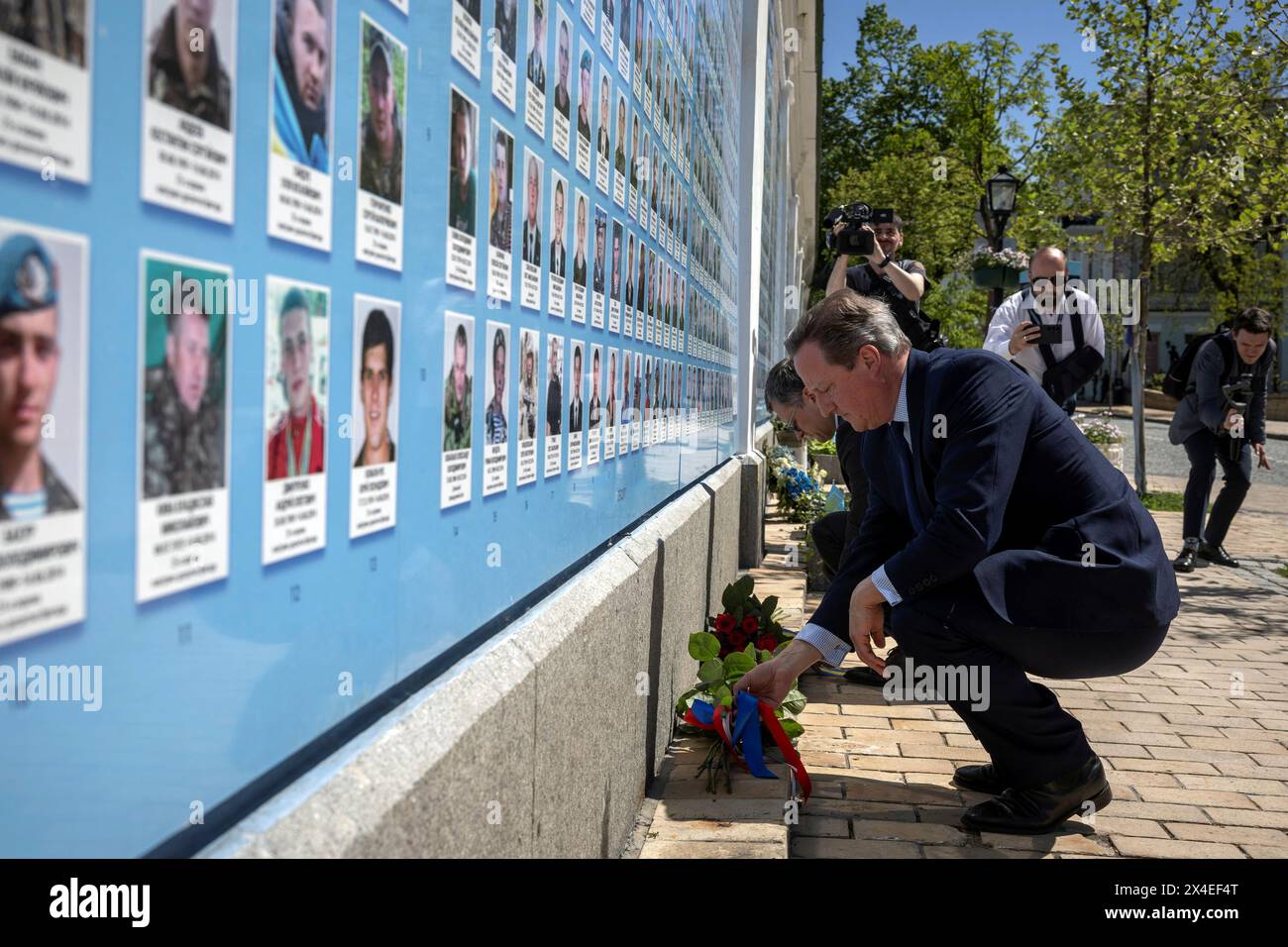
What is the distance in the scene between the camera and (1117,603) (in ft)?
11.9

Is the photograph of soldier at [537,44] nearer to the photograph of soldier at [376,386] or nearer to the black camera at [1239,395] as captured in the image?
the photograph of soldier at [376,386]

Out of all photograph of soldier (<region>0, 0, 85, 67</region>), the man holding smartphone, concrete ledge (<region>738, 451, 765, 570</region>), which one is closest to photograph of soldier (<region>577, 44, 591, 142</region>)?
photograph of soldier (<region>0, 0, 85, 67</region>)

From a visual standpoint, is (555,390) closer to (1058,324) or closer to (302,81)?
(302,81)

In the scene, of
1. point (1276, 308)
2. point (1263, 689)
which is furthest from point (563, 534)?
point (1276, 308)

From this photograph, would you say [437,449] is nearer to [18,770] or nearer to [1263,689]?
[18,770]

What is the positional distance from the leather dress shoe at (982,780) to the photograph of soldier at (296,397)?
3312 millimetres

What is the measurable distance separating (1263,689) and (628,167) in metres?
4.31

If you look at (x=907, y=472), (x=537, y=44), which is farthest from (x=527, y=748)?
(x=907, y=472)

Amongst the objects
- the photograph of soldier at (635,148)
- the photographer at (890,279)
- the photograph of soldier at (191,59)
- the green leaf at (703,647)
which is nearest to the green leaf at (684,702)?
the green leaf at (703,647)

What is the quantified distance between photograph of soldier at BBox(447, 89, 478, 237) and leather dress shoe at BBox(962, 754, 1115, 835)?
A: 265 cm

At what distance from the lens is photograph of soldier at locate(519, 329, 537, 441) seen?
2.37 meters

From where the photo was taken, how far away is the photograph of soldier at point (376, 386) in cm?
158

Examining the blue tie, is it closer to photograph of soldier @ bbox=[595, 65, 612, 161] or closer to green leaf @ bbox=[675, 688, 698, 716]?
green leaf @ bbox=[675, 688, 698, 716]

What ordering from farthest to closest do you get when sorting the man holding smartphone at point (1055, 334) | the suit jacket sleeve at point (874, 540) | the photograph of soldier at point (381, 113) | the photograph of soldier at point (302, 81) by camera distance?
the man holding smartphone at point (1055, 334) < the suit jacket sleeve at point (874, 540) < the photograph of soldier at point (381, 113) < the photograph of soldier at point (302, 81)
